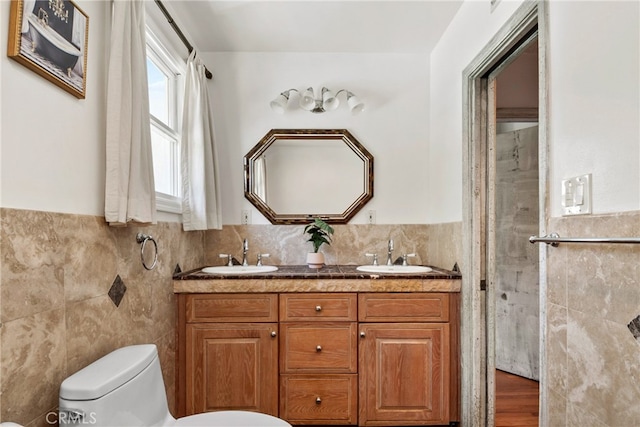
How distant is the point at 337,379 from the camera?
204 centimetres

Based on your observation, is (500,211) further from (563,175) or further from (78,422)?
(78,422)

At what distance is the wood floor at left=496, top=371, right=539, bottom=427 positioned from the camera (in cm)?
220

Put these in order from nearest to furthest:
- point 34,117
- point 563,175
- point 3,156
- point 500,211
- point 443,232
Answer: point 3,156, point 34,117, point 563,175, point 443,232, point 500,211

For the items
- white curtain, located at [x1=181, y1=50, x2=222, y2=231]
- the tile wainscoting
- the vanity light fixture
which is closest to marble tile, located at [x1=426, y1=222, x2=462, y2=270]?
the tile wainscoting

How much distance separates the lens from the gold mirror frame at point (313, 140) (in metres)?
2.63

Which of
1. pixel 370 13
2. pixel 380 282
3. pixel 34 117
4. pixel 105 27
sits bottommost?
pixel 380 282

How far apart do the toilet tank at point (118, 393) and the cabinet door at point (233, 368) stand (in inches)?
23.8

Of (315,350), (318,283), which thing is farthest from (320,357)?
(318,283)

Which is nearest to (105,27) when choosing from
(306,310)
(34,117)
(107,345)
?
(34,117)

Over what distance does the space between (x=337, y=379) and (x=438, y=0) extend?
7.46 ft

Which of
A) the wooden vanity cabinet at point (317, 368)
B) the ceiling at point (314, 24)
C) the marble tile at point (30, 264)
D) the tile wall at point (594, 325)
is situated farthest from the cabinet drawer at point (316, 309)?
the ceiling at point (314, 24)

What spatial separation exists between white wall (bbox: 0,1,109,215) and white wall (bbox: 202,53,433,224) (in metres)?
1.28

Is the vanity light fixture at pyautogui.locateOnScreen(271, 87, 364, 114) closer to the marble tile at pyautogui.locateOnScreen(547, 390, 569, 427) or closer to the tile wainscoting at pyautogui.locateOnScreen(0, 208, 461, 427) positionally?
the tile wainscoting at pyautogui.locateOnScreen(0, 208, 461, 427)

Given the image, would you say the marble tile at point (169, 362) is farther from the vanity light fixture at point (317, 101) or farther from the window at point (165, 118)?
the vanity light fixture at point (317, 101)
